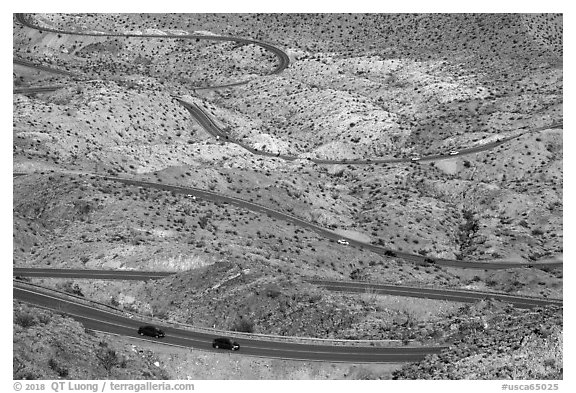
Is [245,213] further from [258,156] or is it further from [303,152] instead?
[303,152]

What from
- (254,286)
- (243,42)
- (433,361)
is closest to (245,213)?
(254,286)

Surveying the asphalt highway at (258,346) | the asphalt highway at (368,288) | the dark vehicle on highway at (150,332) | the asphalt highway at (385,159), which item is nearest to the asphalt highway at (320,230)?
the asphalt highway at (368,288)

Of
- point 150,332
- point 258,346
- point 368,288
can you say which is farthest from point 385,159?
point 150,332

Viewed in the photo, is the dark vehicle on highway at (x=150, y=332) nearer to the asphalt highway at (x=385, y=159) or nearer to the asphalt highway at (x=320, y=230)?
the asphalt highway at (x=320, y=230)

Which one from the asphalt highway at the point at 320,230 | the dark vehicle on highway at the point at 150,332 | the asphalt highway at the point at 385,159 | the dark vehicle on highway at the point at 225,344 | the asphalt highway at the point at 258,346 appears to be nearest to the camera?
the asphalt highway at the point at 258,346

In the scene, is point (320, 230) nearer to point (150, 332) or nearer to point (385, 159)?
point (385, 159)

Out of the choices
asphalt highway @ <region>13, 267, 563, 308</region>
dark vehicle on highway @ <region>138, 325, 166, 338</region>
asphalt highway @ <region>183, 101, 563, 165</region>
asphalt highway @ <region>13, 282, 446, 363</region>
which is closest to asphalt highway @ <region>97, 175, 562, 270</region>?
asphalt highway @ <region>13, 267, 563, 308</region>
